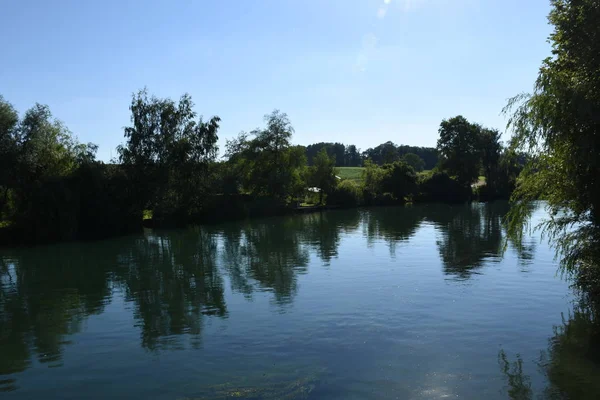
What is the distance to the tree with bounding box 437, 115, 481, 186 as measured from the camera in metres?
95.1

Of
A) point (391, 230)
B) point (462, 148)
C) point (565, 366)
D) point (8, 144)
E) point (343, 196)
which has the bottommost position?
point (565, 366)

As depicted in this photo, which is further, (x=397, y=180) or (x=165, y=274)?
(x=397, y=180)

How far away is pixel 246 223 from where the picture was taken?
59.3 m

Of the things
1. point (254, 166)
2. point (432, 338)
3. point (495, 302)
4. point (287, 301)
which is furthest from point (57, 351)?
point (254, 166)

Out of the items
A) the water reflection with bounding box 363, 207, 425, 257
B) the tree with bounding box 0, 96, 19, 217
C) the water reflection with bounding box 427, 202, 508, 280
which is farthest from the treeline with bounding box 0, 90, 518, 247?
the water reflection with bounding box 363, 207, 425, 257

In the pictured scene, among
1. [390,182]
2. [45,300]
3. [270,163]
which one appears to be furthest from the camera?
[390,182]

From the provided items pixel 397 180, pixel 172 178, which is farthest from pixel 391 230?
pixel 397 180

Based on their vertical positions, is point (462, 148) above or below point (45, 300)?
above

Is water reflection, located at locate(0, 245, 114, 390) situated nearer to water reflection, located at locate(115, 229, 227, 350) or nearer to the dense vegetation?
water reflection, located at locate(115, 229, 227, 350)

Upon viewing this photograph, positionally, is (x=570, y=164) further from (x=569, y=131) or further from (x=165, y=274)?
(x=165, y=274)

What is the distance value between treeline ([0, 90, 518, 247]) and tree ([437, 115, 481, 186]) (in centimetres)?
20

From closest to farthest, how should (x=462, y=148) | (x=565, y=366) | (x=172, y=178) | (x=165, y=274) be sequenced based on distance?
(x=565, y=366) → (x=165, y=274) → (x=172, y=178) → (x=462, y=148)

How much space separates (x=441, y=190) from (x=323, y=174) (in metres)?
26.5

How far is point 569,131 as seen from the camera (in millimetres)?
13578
